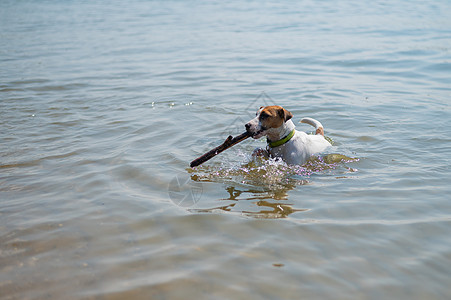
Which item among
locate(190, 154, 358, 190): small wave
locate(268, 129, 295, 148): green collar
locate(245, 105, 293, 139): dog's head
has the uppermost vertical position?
locate(245, 105, 293, 139): dog's head

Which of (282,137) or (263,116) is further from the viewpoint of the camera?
(282,137)

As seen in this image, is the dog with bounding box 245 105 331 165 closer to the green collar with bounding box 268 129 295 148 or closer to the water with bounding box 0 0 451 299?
the green collar with bounding box 268 129 295 148

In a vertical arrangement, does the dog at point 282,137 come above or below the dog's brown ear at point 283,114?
below

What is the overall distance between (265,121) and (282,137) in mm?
454

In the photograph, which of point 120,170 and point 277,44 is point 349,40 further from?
point 120,170

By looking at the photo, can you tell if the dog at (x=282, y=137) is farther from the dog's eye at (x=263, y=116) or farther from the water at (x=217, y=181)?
the water at (x=217, y=181)

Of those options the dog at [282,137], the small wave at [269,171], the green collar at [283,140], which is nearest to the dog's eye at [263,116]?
the dog at [282,137]

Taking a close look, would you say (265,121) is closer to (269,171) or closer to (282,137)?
(282,137)

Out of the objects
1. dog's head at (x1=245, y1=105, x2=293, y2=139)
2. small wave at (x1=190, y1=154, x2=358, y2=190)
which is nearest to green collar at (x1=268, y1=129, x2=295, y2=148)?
small wave at (x1=190, y1=154, x2=358, y2=190)

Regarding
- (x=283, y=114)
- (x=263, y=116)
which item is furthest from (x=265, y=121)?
(x=283, y=114)

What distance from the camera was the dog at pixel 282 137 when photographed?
5.14 m

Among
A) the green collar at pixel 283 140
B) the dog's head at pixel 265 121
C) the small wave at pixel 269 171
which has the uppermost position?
the dog's head at pixel 265 121

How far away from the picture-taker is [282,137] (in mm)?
5492

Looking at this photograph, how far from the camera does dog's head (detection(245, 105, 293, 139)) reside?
5117mm
